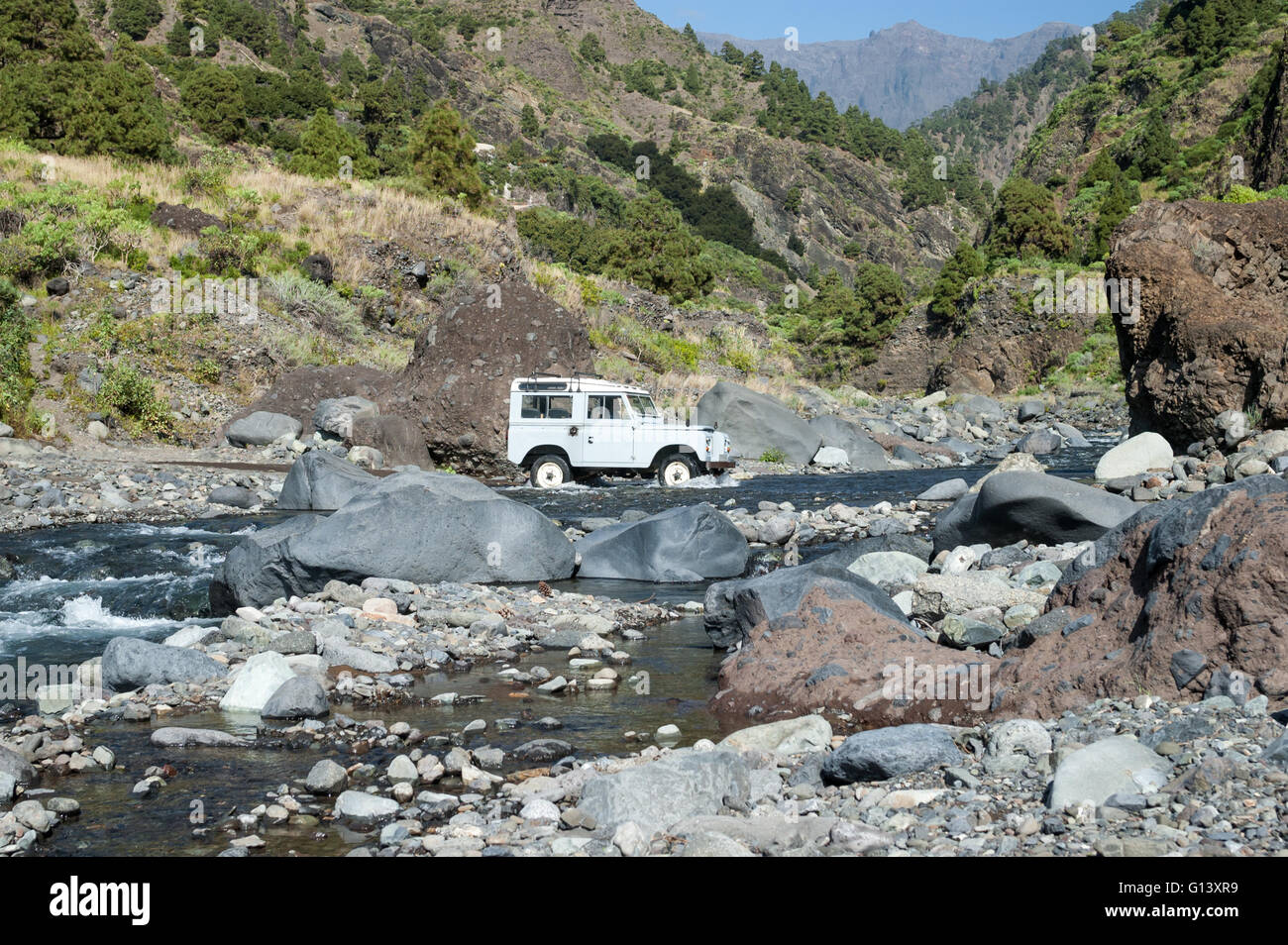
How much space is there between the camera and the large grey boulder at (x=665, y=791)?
448cm

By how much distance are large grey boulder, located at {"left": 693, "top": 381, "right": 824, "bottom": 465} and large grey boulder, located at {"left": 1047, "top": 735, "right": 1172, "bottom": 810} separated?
19.8 m

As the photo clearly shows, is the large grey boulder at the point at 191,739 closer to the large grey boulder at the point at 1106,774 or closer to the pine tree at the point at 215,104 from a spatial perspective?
the large grey boulder at the point at 1106,774

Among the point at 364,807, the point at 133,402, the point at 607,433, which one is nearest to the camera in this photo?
the point at 364,807

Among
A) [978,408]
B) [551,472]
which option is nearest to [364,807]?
[551,472]

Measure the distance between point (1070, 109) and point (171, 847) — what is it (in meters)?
85.9

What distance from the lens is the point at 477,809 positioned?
4867 millimetres

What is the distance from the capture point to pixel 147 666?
23.5ft

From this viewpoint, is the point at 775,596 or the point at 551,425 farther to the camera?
the point at 551,425

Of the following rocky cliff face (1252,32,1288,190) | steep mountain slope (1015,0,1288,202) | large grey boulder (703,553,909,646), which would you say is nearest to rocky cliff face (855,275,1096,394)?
steep mountain slope (1015,0,1288,202)

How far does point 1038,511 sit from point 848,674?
16.9ft

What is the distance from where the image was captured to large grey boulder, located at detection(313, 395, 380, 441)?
21.3 m

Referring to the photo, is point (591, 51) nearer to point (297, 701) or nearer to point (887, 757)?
point (297, 701)

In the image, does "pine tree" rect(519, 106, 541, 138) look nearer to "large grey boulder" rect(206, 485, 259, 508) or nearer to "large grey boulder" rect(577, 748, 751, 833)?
"large grey boulder" rect(206, 485, 259, 508)

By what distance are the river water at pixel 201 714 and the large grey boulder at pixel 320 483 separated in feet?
1.81
